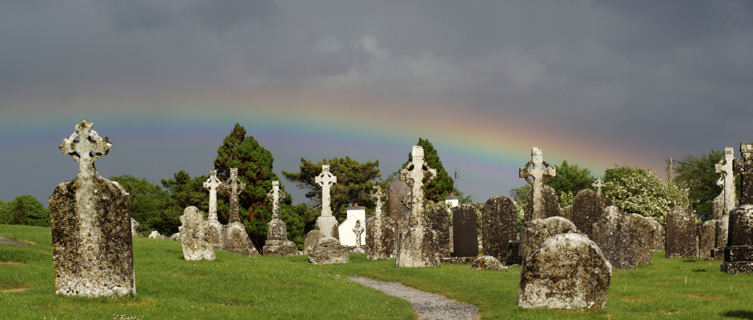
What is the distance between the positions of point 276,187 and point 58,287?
30.7 metres

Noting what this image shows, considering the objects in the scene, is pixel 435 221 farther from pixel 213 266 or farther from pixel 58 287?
pixel 58 287

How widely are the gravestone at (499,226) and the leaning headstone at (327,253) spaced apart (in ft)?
24.5

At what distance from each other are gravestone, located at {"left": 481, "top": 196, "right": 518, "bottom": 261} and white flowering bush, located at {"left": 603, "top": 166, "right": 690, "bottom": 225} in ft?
93.5

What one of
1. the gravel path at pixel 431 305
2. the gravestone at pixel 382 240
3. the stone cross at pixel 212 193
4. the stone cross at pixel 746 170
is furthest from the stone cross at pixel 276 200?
the stone cross at pixel 746 170

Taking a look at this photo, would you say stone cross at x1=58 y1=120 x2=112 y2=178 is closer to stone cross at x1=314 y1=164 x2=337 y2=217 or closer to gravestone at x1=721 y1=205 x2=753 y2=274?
gravestone at x1=721 y1=205 x2=753 y2=274

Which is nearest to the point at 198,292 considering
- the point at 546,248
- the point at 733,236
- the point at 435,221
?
the point at 546,248

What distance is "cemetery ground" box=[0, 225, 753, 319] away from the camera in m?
14.6

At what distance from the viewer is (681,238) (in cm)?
3612

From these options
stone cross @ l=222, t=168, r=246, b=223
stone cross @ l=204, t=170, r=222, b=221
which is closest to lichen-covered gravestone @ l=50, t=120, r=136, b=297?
stone cross @ l=204, t=170, r=222, b=221

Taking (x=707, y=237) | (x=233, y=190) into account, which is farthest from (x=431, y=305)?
(x=233, y=190)

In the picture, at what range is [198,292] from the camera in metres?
17.8

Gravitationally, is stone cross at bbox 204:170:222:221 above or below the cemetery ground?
above

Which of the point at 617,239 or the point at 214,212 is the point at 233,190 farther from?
the point at 617,239

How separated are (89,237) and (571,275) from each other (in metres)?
10.7
